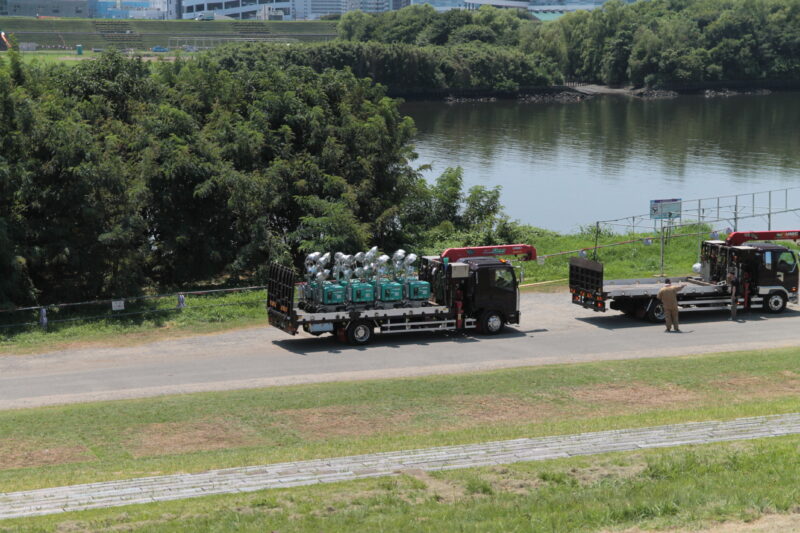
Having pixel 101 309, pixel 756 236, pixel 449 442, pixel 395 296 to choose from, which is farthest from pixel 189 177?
pixel 449 442

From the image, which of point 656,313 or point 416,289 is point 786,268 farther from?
point 416,289

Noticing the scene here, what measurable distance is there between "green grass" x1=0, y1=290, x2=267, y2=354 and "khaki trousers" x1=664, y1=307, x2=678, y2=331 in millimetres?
12712

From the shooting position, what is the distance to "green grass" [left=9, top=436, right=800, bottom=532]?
13289 millimetres

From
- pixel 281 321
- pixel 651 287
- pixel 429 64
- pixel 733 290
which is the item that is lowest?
pixel 281 321

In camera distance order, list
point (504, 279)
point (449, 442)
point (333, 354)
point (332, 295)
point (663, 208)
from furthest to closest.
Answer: point (663, 208), point (504, 279), point (332, 295), point (333, 354), point (449, 442)

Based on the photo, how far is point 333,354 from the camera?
29938mm

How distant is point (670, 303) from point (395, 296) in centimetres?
859

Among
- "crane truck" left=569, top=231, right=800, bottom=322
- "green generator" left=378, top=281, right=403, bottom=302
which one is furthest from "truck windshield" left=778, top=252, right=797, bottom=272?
"green generator" left=378, top=281, right=403, bottom=302

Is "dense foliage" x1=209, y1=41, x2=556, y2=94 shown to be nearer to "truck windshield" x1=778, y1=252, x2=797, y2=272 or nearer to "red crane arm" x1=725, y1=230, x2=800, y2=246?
"red crane arm" x1=725, y1=230, x2=800, y2=246

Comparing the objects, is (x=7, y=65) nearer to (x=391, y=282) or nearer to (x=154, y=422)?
(x=391, y=282)

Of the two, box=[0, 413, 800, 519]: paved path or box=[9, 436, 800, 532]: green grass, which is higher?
box=[9, 436, 800, 532]: green grass

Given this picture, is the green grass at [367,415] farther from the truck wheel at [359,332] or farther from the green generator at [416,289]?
the green generator at [416,289]

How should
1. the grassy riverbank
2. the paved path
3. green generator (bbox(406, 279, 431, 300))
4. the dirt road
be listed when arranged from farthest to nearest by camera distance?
green generator (bbox(406, 279, 431, 300)) < the dirt road < the paved path < the grassy riverbank

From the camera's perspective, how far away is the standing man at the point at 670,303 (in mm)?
32875
